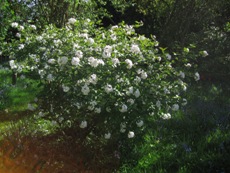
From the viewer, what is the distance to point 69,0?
314 inches

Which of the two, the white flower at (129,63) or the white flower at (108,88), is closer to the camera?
the white flower at (108,88)

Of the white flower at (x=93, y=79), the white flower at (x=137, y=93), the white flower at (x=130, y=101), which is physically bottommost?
the white flower at (x=130, y=101)

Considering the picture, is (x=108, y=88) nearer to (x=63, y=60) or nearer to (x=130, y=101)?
Answer: (x=130, y=101)

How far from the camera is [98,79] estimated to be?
439 cm

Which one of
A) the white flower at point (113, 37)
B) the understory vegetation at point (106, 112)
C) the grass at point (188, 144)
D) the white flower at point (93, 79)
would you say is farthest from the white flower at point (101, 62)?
the grass at point (188, 144)

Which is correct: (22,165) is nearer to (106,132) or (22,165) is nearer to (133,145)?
(106,132)

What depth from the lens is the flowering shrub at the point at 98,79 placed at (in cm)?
439

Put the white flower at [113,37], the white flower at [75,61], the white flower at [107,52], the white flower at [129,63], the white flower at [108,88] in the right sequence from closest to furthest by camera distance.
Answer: the white flower at [75,61]
the white flower at [108,88]
the white flower at [107,52]
the white flower at [129,63]
the white flower at [113,37]

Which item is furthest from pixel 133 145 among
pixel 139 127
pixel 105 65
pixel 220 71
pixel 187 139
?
pixel 220 71

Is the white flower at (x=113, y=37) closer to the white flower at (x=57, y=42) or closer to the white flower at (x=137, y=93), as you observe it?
the white flower at (x=57, y=42)

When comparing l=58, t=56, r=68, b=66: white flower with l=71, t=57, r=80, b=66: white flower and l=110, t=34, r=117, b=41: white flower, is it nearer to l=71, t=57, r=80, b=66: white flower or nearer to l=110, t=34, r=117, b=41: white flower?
l=71, t=57, r=80, b=66: white flower

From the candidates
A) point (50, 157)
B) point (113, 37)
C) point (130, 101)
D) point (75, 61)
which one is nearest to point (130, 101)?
point (130, 101)

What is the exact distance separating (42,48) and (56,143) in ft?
4.47

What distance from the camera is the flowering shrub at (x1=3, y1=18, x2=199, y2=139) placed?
4.39 meters
